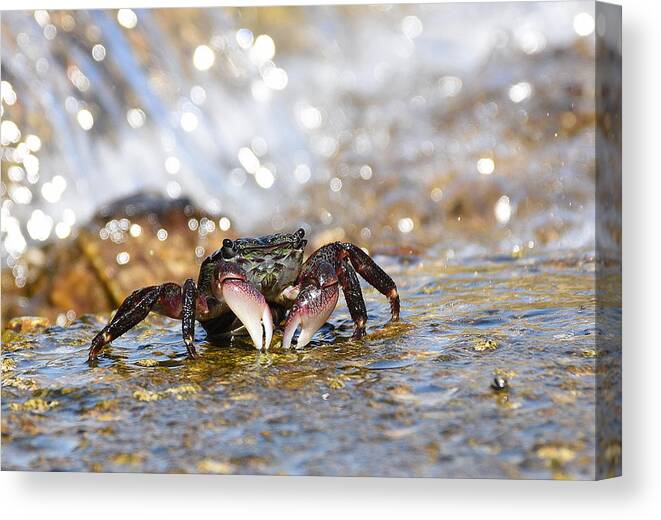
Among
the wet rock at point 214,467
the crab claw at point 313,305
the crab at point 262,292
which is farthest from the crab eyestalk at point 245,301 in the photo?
the wet rock at point 214,467

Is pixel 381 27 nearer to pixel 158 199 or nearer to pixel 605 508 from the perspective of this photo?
pixel 158 199

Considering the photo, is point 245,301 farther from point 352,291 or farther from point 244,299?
point 352,291

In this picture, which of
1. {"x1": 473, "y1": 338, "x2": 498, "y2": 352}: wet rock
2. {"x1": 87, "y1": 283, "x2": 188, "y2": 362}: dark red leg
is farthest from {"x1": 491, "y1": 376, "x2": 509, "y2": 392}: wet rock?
{"x1": 87, "y1": 283, "x2": 188, "y2": 362}: dark red leg

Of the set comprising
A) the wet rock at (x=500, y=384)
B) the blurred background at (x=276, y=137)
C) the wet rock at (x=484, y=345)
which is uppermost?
the blurred background at (x=276, y=137)

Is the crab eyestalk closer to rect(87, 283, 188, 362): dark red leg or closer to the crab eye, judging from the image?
the crab eye

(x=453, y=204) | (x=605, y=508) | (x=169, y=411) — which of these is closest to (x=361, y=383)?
(x=169, y=411)

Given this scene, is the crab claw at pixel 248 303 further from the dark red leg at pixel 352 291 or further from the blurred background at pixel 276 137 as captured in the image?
the blurred background at pixel 276 137
